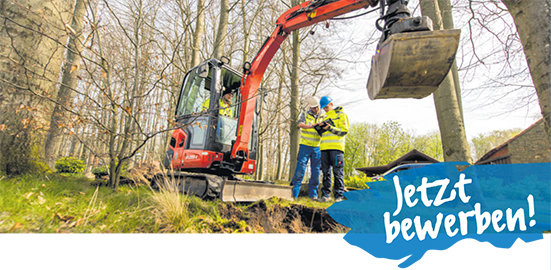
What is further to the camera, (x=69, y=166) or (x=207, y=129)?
(x=69, y=166)

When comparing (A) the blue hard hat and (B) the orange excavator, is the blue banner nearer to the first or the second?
(B) the orange excavator

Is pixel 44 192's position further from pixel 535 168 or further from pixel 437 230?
Answer: pixel 535 168

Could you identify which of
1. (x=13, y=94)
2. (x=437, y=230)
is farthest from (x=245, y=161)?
(x=13, y=94)

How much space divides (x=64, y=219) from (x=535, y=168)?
545 centimetres

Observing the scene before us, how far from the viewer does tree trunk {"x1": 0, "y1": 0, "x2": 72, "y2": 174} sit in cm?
294

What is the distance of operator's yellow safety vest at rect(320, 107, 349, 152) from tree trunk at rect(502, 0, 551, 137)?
231cm

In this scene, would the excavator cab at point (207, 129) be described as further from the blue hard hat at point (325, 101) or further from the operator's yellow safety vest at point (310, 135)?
the blue hard hat at point (325, 101)

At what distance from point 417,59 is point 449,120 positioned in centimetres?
292

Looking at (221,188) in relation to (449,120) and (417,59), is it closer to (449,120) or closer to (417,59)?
(417,59)

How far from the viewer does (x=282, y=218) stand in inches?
119

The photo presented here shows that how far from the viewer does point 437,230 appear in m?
2.21

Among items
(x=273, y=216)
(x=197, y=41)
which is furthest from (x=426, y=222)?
(x=197, y=41)

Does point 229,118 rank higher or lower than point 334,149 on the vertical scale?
higher

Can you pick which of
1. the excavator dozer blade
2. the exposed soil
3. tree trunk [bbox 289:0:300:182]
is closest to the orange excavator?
the excavator dozer blade
